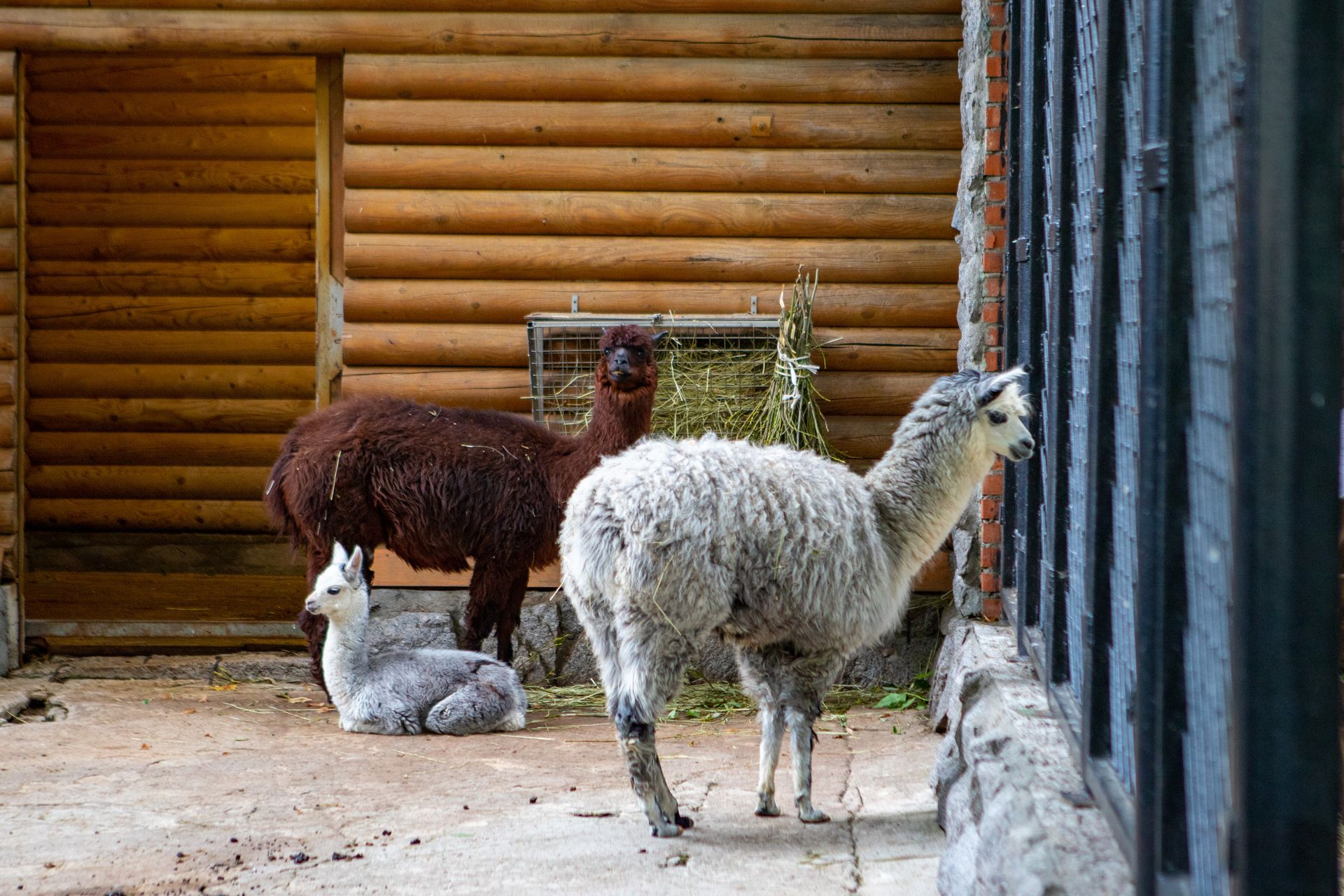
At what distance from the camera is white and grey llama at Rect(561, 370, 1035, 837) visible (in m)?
3.66

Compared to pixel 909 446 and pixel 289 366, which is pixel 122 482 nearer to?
pixel 289 366

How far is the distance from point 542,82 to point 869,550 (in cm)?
398

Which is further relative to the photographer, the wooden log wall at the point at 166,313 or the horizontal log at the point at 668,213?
the wooden log wall at the point at 166,313

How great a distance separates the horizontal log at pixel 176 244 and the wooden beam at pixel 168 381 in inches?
29.5

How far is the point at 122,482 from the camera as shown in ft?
34.1

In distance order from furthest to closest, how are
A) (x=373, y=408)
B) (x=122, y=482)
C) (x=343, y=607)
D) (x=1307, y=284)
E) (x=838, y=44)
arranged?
(x=122, y=482) < (x=838, y=44) < (x=373, y=408) < (x=343, y=607) < (x=1307, y=284)

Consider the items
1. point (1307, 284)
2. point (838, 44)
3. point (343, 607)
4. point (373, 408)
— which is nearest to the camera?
point (1307, 284)

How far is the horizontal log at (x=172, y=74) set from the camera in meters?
10.0

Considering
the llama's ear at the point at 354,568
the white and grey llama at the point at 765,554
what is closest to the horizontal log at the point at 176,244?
the llama's ear at the point at 354,568

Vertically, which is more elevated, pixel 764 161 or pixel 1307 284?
pixel 764 161

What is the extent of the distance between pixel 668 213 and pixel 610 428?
144 cm

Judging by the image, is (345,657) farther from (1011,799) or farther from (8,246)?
(1011,799)

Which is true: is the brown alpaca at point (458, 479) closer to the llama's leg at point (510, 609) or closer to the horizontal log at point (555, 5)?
the llama's leg at point (510, 609)

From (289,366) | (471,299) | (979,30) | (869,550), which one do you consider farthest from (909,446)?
(289,366)
